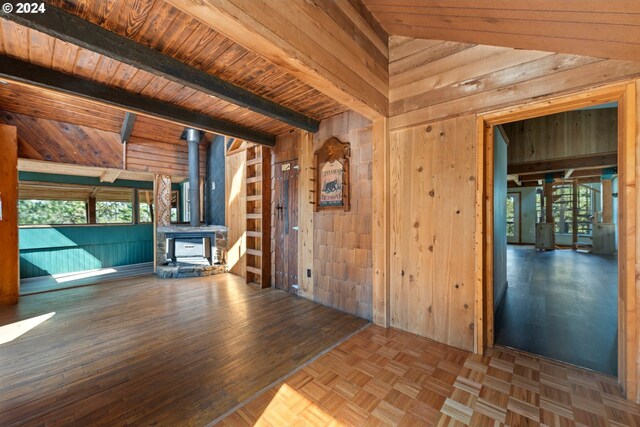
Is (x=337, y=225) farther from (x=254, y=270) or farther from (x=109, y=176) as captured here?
(x=109, y=176)

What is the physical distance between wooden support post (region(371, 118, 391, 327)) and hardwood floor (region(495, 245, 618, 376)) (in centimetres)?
111

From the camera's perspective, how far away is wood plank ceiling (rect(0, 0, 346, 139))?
5.40 feet

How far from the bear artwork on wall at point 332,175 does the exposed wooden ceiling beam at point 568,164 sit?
4879 mm

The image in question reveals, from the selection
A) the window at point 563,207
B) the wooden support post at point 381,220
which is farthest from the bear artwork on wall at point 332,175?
the window at point 563,207

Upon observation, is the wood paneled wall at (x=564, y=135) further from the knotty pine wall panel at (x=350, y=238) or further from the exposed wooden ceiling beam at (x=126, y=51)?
the exposed wooden ceiling beam at (x=126, y=51)

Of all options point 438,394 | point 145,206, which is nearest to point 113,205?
point 145,206

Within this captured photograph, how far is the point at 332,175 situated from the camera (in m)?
3.33

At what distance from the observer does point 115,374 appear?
6.27 feet

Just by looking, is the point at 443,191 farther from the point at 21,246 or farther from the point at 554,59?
the point at 21,246

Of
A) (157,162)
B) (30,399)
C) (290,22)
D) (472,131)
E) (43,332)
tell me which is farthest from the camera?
(157,162)

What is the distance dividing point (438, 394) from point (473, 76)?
2.53m

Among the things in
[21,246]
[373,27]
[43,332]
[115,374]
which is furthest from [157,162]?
[373,27]

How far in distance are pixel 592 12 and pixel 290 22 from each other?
1.62 m

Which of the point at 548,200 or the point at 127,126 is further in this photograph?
the point at 548,200
